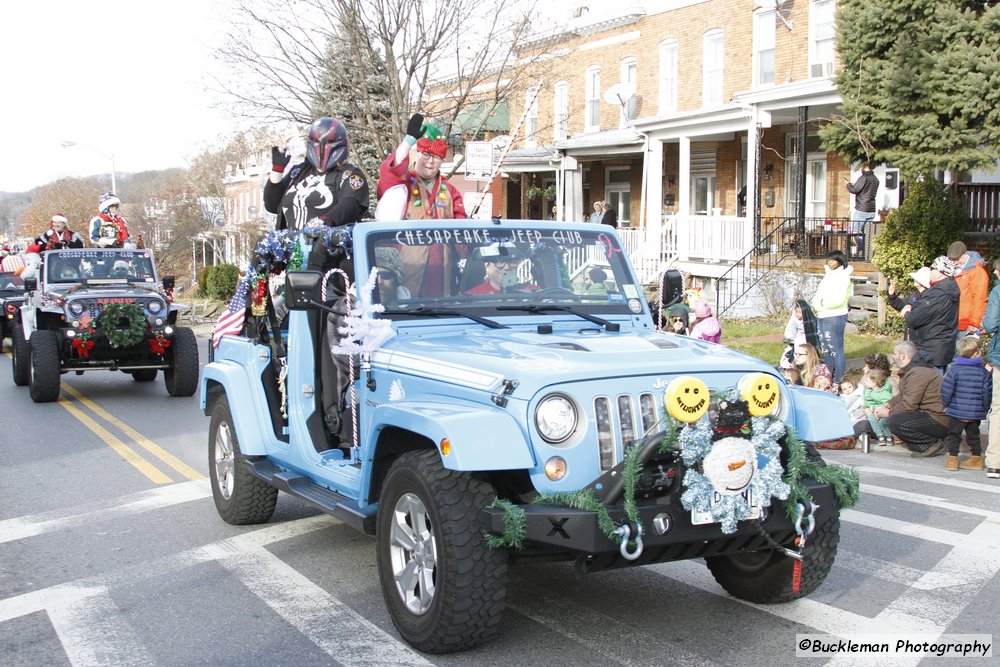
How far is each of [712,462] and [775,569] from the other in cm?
122

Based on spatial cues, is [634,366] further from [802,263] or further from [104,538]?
[802,263]

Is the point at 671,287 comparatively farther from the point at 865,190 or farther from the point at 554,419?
the point at 865,190

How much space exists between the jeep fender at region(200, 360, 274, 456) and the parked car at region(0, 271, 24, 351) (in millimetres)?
12890

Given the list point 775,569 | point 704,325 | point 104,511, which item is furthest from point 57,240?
point 775,569

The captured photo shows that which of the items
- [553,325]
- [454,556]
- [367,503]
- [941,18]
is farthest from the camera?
[941,18]

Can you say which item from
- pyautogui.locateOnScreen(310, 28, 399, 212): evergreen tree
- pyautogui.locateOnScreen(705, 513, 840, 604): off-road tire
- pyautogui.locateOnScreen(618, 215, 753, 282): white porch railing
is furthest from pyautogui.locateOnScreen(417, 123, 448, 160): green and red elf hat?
pyautogui.locateOnScreen(618, 215, 753, 282): white porch railing

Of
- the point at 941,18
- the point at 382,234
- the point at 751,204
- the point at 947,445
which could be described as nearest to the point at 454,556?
the point at 382,234

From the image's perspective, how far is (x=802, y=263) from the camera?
1997 cm

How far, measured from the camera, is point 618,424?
15.0ft

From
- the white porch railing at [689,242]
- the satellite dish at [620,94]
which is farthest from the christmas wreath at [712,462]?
the satellite dish at [620,94]

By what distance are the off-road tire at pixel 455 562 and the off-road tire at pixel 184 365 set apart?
9652 mm

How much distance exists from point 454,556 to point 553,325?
1.77 meters

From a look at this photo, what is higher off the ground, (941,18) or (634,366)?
(941,18)

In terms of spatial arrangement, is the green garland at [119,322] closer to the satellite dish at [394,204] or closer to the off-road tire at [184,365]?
the off-road tire at [184,365]
